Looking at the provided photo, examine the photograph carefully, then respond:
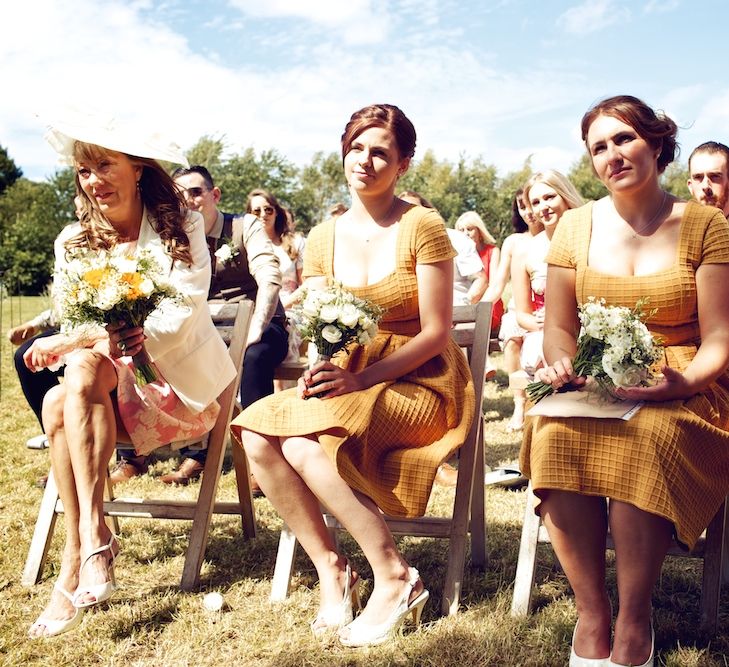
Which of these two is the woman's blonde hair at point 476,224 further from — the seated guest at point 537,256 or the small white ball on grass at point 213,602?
the small white ball on grass at point 213,602

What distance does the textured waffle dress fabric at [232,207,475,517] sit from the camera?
138 inches

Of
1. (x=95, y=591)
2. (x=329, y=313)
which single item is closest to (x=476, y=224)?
(x=329, y=313)

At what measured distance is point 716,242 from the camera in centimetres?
326

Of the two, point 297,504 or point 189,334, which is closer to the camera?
point 297,504

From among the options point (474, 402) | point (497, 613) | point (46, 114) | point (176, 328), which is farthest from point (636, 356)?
point (46, 114)

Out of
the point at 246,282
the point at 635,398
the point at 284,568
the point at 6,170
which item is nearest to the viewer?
the point at 635,398

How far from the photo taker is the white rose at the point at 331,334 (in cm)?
346

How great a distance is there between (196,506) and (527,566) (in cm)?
167

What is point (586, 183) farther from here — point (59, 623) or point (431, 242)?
point (59, 623)

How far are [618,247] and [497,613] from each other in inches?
64.7

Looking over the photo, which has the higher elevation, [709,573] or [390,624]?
[709,573]

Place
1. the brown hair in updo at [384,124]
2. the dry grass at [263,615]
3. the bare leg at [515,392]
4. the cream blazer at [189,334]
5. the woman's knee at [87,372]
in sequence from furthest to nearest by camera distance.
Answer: the bare leg at [515,392], the cream blazer at [189,334], the brown hair in updo at [384,124], the woman's knee at [87,372], the dry grass at [263,615]

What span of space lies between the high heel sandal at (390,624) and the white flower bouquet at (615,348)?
116 cm

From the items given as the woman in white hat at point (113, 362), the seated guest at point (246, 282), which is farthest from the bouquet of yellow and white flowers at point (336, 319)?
the seated guest at point (246, 282)
